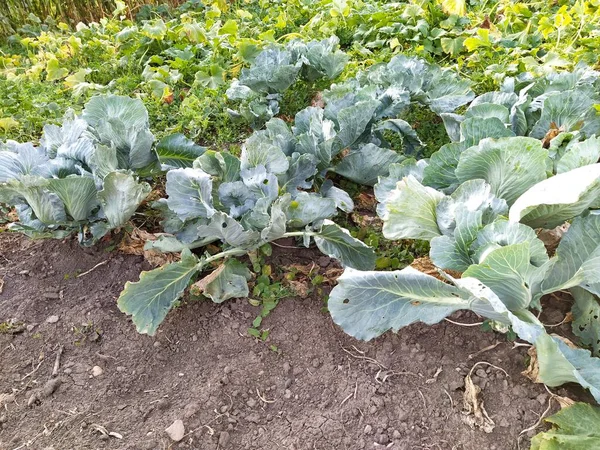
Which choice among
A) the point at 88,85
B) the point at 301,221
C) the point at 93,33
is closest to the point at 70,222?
the point at 301,221

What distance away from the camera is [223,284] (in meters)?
2.25

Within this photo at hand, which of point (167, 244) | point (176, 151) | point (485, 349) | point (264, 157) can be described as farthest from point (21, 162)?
point (485, 349)

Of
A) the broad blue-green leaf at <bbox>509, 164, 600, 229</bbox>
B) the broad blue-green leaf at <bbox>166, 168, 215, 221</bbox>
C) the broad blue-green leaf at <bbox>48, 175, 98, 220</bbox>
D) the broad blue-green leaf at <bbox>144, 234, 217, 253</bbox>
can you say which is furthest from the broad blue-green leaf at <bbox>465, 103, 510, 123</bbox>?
the broad blue-green leaf at <bbox>48, 175, 98, 220</bbox>

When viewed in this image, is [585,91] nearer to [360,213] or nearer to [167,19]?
[360,213]

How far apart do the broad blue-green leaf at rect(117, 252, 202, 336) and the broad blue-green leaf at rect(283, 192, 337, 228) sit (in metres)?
0.46

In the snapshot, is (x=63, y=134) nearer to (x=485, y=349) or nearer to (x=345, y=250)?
(x=345, y=250)

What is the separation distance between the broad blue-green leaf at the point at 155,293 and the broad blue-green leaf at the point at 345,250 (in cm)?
54

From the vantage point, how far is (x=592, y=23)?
3756 mm

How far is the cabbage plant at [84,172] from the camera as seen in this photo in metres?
2.28

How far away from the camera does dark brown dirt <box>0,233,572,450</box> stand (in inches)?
72.5

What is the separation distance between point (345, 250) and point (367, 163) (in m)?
0.59

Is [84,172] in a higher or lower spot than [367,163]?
higher

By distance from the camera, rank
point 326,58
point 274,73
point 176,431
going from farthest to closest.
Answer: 1. point 326,58
2. point 274,73
3. point 176,431

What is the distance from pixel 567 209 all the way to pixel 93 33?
177 inches
